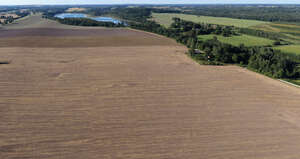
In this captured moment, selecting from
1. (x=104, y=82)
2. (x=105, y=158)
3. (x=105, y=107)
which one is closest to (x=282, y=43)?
(x=104, y=82)

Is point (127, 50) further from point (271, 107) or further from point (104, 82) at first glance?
point (271, 107)

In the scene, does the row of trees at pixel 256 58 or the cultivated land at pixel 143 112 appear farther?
the row of trees at pixel 256 58

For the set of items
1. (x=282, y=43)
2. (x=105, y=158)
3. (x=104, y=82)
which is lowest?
(x=105, y=158)

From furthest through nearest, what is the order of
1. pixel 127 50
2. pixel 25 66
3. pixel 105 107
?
pixel 127 50 → pixel 25 66 → pixel 105 107

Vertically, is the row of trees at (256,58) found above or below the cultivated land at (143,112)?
above

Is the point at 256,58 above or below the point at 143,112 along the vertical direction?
above

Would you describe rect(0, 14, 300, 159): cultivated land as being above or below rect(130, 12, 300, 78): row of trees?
below

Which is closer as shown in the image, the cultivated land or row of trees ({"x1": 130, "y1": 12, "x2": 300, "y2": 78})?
the cultivated land

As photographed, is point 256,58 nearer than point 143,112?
No
